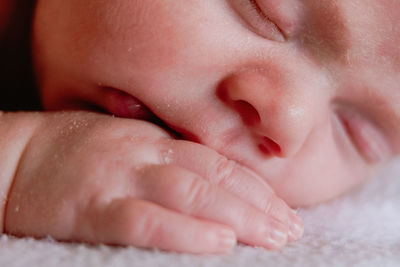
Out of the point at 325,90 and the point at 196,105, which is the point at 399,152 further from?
the point at 196,105

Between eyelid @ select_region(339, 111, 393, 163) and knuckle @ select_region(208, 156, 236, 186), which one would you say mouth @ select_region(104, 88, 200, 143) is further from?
eyelid @ select_region(339, 111, 393, 163)

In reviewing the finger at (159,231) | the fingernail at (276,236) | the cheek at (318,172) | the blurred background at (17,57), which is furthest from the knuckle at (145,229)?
the blurred background at (17,57)

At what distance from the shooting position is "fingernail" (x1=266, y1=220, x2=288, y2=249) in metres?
0.51

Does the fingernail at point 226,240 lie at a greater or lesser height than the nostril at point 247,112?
lesser

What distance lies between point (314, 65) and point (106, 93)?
0.24 meters

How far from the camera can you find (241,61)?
590 mm

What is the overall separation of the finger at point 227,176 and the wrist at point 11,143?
0.14 m

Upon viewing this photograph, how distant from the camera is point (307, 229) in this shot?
62 centimetres

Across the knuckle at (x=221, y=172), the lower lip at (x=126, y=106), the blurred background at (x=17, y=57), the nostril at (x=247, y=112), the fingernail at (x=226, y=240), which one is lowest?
the blurred background at (x=17, y=57)

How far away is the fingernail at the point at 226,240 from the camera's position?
47cm

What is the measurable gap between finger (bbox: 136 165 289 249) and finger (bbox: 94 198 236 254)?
0.06ft

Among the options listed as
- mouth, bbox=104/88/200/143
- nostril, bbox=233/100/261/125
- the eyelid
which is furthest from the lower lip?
the eyelid

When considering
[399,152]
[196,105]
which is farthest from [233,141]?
[399,152]

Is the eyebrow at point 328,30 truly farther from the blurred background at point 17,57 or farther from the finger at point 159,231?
the blurred background at point 17,57
